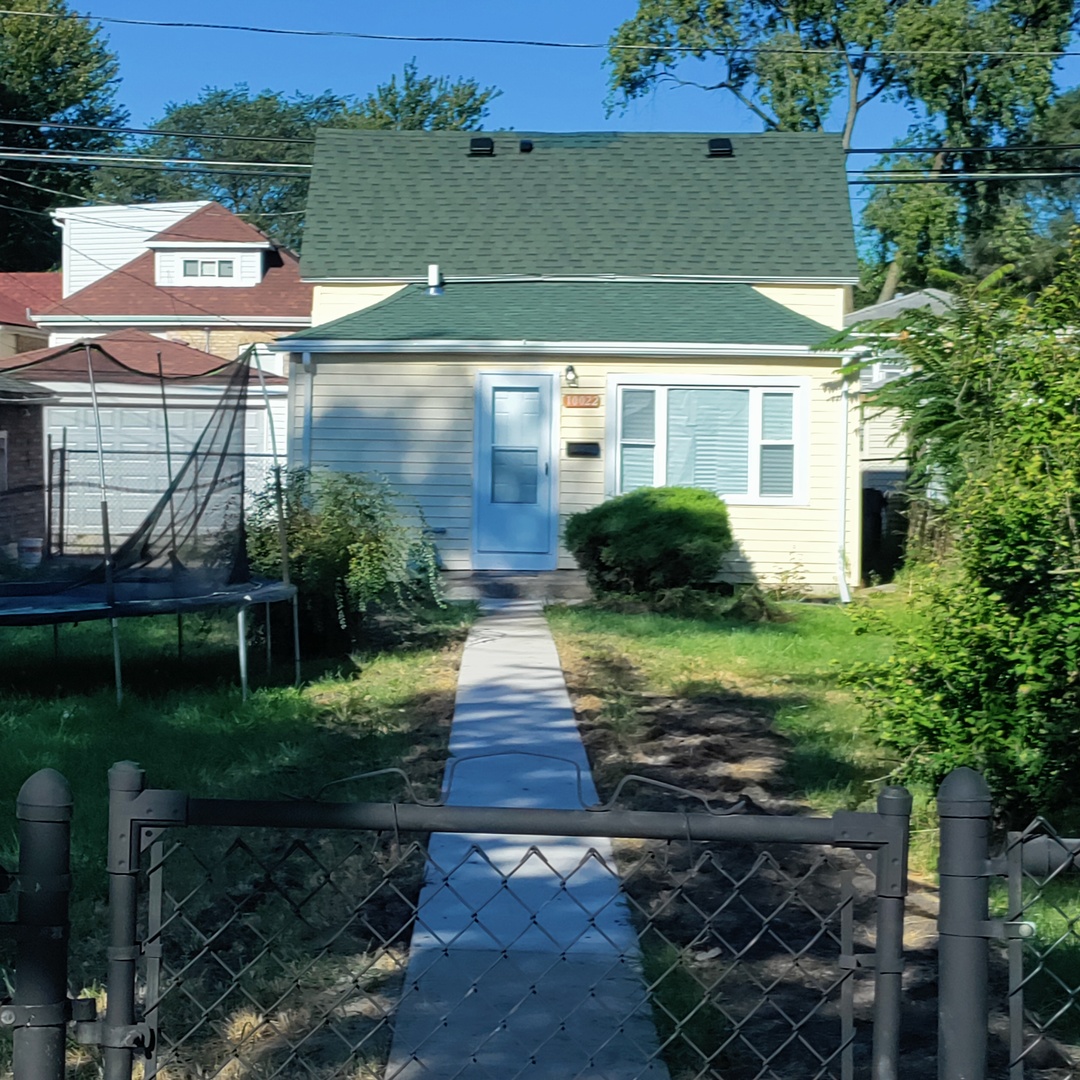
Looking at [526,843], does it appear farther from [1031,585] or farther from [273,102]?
[273,102]

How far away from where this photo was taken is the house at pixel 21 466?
10.4 m

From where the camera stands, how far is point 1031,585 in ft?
18.6

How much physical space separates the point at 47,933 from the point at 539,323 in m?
14.8

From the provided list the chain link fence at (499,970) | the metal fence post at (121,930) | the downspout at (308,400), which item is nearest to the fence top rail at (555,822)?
the metal fence post at (121,930)

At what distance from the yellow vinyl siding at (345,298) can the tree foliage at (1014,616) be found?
42.0 ft

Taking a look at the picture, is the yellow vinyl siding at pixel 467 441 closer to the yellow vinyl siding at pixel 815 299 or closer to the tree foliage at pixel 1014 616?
the yellow vinyl siding at pixel 815 299

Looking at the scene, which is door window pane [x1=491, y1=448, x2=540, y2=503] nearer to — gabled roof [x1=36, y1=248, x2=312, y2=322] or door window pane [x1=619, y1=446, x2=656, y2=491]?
door window pane [x1=619, y1=446, x2=656, y2=491]

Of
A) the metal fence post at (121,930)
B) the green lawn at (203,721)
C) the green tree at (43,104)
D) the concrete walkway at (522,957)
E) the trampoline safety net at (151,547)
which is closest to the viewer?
the metal fence post at (121,930)

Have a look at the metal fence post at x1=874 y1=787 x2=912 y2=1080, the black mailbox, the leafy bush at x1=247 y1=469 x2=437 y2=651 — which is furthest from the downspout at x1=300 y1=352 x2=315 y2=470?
the metal fence post at x1=874 y1=787 x2=912 y2=1080

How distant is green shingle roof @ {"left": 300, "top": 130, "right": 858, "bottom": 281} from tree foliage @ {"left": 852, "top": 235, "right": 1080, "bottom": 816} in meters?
12.3

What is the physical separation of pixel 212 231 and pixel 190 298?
183cm

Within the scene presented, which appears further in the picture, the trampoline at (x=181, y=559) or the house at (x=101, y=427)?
the house at (x=101, y=427)

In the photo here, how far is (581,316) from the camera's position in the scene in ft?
55.8

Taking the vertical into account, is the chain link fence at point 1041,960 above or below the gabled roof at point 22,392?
below
